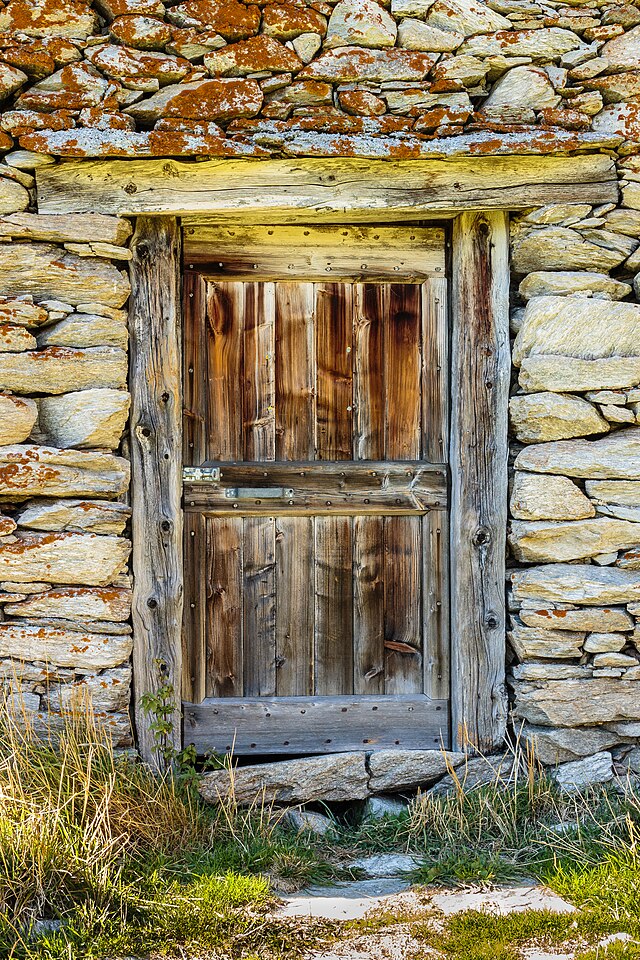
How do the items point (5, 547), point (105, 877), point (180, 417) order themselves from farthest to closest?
1. point (180, 417)
2. point (5, 547)
3. point (105, 877)

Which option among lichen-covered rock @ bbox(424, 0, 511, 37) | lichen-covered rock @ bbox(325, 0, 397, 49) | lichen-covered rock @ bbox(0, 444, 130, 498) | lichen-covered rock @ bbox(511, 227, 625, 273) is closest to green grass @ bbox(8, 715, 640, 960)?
lichen-covered rock @ bbox(0, 444, 130, 498)

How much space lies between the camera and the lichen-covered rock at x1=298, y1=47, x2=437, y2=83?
9.64 ft

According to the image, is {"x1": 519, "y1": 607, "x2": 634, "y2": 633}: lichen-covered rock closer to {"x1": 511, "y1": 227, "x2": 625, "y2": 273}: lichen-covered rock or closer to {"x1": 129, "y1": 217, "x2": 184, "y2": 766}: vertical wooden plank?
{"x1": 511, "y1": 227, "x2": 625, "y2": 273}: lichen-covered rock

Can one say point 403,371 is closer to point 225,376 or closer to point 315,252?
point 315,252

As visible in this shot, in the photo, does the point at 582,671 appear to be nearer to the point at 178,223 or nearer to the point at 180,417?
the point at 180,417

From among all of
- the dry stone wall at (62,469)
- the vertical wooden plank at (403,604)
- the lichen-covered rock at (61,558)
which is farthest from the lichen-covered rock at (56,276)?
the vertical wooden plank at (403,604)

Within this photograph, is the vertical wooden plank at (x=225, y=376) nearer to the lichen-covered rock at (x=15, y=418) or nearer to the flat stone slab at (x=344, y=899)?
the lichen-covered rock at (x=15, y=418)

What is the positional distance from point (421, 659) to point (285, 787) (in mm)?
781

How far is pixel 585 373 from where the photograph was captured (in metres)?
3.06

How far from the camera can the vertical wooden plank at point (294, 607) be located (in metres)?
3.30

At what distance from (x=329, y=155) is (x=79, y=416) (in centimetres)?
139

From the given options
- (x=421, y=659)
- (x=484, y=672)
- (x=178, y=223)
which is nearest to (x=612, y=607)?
→ (x=484, y=672)

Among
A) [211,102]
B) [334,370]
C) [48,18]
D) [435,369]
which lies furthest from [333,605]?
[48,18]

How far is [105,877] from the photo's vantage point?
2.38 metres
